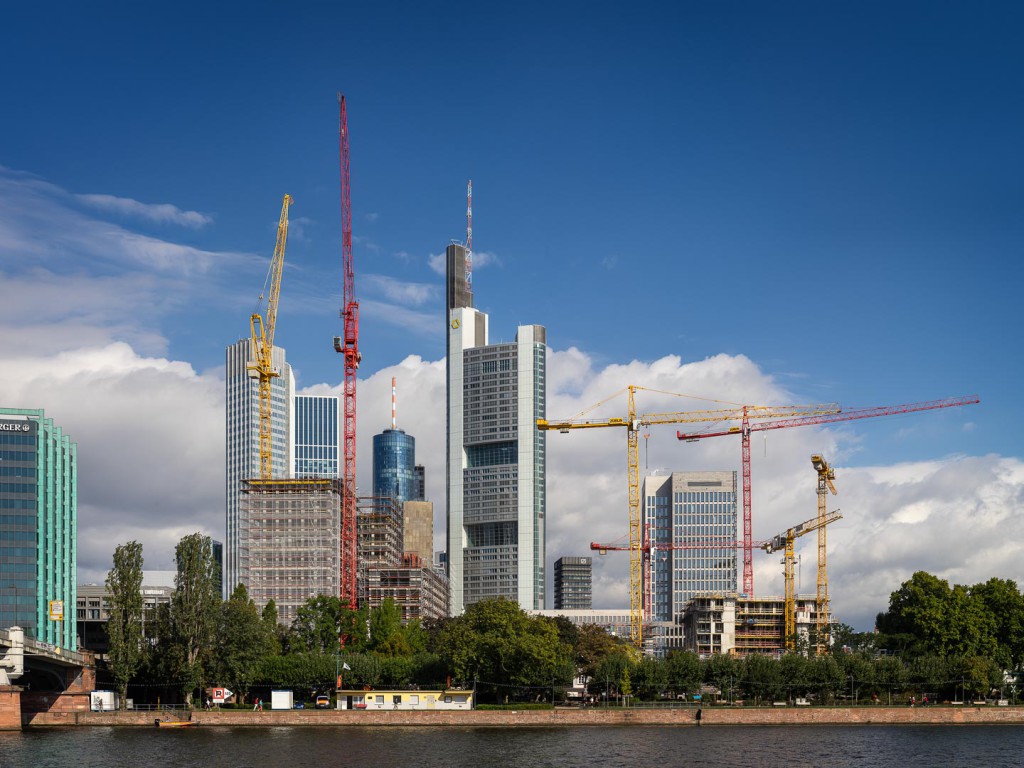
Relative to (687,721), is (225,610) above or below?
above

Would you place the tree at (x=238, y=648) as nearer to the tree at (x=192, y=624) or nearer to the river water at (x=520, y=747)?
the tree at (x=192, y=624)

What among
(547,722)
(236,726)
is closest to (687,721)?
(547,722)

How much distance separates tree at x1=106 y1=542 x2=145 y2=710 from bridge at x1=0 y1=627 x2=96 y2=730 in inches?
216

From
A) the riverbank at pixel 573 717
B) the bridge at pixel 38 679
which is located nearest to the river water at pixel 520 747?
the bridge at pixel 38 679

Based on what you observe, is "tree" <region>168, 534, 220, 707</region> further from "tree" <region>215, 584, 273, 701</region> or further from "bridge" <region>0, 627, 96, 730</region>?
"bridge" <region>0, 627, 96, 730</region>

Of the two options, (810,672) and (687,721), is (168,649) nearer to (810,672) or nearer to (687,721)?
(687,721)

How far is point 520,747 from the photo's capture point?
118812 mm

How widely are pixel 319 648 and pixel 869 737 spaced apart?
A: 3575 inches

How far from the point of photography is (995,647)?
176 meters

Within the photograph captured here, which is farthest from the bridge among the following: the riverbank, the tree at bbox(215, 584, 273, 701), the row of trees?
the tree at bbox(215, 584, 273, 701)

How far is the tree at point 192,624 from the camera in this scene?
525 ft

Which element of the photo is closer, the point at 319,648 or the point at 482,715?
the point at 482,715

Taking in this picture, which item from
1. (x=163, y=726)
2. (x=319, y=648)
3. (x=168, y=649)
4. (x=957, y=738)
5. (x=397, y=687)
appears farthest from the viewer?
(x=319, y=648)

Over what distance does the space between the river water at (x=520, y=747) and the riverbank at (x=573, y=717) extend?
567 centimetres
